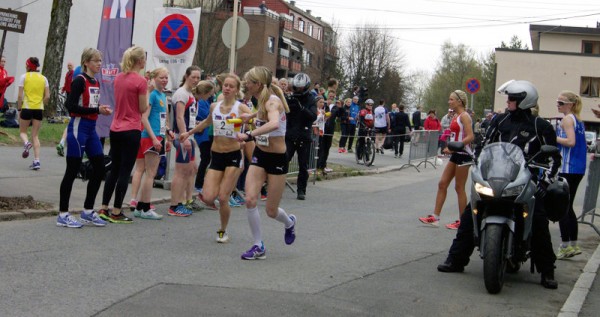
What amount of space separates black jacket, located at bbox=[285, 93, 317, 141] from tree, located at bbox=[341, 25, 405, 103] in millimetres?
71062

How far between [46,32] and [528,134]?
3402 cm

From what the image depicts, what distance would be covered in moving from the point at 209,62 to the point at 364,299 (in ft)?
154

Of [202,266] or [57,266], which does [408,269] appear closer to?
[202,266]

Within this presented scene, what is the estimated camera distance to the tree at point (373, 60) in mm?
84812

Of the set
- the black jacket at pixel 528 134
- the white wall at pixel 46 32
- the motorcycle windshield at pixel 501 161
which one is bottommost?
the motorcycle windshield at pixel 501 161

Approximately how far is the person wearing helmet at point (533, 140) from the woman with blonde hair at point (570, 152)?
1.71 meters

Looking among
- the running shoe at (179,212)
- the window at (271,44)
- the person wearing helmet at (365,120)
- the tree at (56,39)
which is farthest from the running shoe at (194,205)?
the window at (271,44)

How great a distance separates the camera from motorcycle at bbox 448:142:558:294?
698cm

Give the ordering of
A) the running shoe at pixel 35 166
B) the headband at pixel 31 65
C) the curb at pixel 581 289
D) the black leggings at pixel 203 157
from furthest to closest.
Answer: the headband at pixel 31 65, the running shoe at pixel 35 166, the black leggings at pixel 203 157, the curb at pixel 581 289

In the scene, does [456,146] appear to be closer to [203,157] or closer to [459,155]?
[459,155]

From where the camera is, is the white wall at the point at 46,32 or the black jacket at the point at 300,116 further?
the white wall at the point at 46,32

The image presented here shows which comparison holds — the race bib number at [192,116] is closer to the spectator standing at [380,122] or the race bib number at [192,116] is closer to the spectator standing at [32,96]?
the spectator standing at [32,96]

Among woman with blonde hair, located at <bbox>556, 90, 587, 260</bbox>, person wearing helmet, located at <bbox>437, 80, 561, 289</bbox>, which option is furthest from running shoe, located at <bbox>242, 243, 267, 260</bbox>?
woman with blonde hair, located at <bbox>556, 90, 587, 260</bbox>

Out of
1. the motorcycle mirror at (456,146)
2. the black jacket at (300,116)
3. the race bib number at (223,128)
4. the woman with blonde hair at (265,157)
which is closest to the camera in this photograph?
the motorcycle mirror at (456,146)
